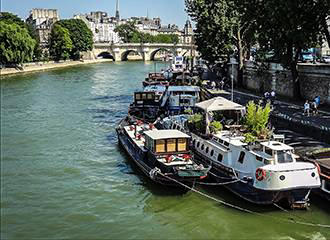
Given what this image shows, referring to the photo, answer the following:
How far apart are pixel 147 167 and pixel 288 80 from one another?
2062 centimetres

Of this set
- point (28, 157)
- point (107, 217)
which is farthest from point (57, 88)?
point (107, 217)

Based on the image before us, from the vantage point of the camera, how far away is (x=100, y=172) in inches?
901

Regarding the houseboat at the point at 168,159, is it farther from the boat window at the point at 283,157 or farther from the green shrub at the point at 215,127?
the boat window at the point at 283,157

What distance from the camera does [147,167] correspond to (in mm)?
21250

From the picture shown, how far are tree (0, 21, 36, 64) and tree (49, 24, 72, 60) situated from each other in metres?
23.2

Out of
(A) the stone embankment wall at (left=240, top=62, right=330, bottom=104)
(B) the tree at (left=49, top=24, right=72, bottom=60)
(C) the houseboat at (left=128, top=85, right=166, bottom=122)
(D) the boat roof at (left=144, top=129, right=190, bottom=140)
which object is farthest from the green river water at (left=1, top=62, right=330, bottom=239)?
(B) the tree at (left=49, top=24, right=72, bottom=60)

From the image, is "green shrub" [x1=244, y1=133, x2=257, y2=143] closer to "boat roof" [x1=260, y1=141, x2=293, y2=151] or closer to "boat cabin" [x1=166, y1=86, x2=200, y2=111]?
"boat roof" [x1=260, y1=141, x2=293, y2=151]

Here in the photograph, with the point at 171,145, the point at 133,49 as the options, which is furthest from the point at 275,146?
the point at 133,49

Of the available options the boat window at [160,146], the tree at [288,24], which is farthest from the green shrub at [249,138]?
the tree at [288,24]

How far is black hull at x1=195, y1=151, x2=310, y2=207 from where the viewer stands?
56.2ft

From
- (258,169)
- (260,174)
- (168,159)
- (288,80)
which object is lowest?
(168,159)

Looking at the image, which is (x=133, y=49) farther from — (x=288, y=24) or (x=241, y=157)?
(x=241, y=157)

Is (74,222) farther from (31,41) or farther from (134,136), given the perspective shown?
(31,41)

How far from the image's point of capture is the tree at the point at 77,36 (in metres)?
118
